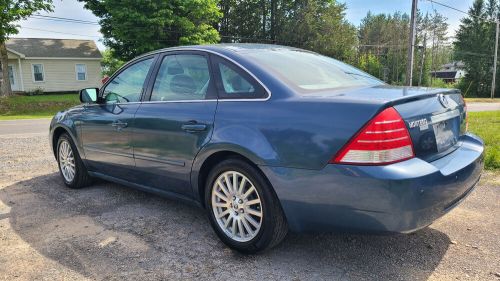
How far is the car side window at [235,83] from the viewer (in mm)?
3107

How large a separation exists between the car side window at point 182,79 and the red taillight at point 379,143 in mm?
1419

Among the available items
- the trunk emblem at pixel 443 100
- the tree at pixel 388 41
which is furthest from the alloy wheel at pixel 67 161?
the tree at pixel 388 41

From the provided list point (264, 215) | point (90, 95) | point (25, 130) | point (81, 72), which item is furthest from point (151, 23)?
point (264, 215)

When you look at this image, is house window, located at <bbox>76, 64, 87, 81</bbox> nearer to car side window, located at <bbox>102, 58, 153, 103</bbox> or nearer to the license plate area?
car side window, located at <bbox>102, 58, 153, 103</bbox>

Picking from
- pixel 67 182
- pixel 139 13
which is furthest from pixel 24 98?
pixel 67 182

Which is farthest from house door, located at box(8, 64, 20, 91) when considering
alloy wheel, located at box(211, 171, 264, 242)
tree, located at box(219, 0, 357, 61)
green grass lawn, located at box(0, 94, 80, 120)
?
alloy wheel, located at box(211, 171, 264, 242)

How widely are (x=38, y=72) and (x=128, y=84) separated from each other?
32491mm

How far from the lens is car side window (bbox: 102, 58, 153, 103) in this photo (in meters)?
4.17

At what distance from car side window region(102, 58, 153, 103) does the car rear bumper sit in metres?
1.91

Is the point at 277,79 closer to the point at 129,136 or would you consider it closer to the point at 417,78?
the point at 129,136

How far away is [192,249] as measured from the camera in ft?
10.9

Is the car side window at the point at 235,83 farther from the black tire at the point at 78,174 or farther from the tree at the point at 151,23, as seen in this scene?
the tree at the point at 151,23

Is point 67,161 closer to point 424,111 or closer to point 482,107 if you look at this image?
point 424,111

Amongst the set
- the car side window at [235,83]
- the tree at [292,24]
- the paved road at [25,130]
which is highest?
the tree at [292,24]
